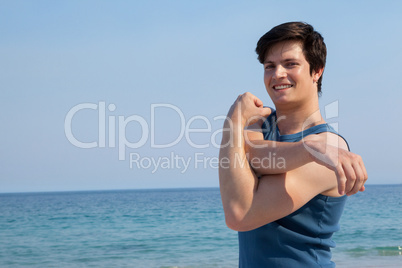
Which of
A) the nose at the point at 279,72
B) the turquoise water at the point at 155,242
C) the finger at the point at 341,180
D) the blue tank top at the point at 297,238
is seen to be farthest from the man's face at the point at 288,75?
the turquoise water at the point at 155,242

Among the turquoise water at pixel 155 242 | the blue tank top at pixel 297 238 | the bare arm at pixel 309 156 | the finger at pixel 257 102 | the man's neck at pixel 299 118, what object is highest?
the finger at pixel 257 102

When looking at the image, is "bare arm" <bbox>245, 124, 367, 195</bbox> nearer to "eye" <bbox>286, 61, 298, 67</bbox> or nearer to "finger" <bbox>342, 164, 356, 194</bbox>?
"finger" <bbox>342, 164, 356, 194</bbox>

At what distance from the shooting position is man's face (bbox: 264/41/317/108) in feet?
5.85

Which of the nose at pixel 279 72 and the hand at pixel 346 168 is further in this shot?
the nose at pixel 279 72

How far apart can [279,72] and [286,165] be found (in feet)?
1.25

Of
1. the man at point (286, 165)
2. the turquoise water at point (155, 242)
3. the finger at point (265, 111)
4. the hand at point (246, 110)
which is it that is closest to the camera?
the man at point (286, 165)

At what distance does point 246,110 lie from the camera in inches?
69.2

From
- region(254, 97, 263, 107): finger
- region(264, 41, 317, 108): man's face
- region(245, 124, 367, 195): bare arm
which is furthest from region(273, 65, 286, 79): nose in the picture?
region(245, 124, 367, 195): bare arm

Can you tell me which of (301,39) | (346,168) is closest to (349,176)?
(346,168)

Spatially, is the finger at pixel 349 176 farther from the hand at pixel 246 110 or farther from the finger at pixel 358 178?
the hand at pixel 246 110

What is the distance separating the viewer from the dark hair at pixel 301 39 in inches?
70.7

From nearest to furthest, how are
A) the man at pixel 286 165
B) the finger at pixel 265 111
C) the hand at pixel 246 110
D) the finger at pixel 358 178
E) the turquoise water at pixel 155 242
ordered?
1. the finger at pixel 358 178
2. the man at pixel 286 165
3. the hand at pixel 246 110
4. the finger at pixel 265 111
5. the turquoise water at pixel 155 242

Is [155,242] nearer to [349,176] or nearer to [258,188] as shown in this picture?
[258,188]

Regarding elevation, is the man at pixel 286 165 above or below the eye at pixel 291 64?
below
